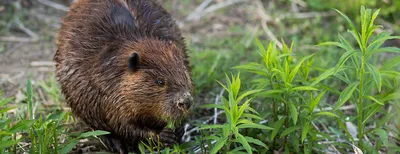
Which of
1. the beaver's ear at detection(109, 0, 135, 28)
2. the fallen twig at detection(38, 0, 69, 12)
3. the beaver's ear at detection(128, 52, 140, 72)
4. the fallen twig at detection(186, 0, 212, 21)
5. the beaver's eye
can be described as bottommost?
the beaver's eye

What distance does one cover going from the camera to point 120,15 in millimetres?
3676

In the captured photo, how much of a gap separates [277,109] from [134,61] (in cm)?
88

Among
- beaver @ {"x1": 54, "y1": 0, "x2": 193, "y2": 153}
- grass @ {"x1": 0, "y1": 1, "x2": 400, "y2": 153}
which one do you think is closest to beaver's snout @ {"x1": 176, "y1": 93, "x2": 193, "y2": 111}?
beaver @ {"x1": 54, "y1": 0, "x2": 193, "y2": 153}

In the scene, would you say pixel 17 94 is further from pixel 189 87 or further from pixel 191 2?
pixel 191 2

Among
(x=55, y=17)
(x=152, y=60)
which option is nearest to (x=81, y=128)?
(x=152, y=60)

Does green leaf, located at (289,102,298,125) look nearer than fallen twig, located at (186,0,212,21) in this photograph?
Yes

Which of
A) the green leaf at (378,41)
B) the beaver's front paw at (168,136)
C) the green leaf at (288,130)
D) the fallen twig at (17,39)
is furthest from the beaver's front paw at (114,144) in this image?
the fallen twig at (17,39)

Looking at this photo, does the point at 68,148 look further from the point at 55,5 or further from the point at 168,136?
the point at 55,5

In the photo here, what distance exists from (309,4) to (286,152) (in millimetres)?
3321

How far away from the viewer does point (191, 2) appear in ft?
21.9

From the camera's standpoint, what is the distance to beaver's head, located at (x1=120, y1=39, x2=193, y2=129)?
10.3 feet

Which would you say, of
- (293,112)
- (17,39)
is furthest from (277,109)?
(17,39)

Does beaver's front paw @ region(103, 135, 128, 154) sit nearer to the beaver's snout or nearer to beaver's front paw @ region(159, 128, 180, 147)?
beaver's front paw @ region(159, 128, 180, 147)

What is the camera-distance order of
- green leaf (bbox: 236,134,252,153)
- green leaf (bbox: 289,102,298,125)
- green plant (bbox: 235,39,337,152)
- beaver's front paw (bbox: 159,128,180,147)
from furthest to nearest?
beaver's front paw (bbox: 159,128,180,147), green plant (bbox: 235,39,337,152), green leaf (bbox: 289,102,298,125), green leaf (bbox: 236,134,252,153)
